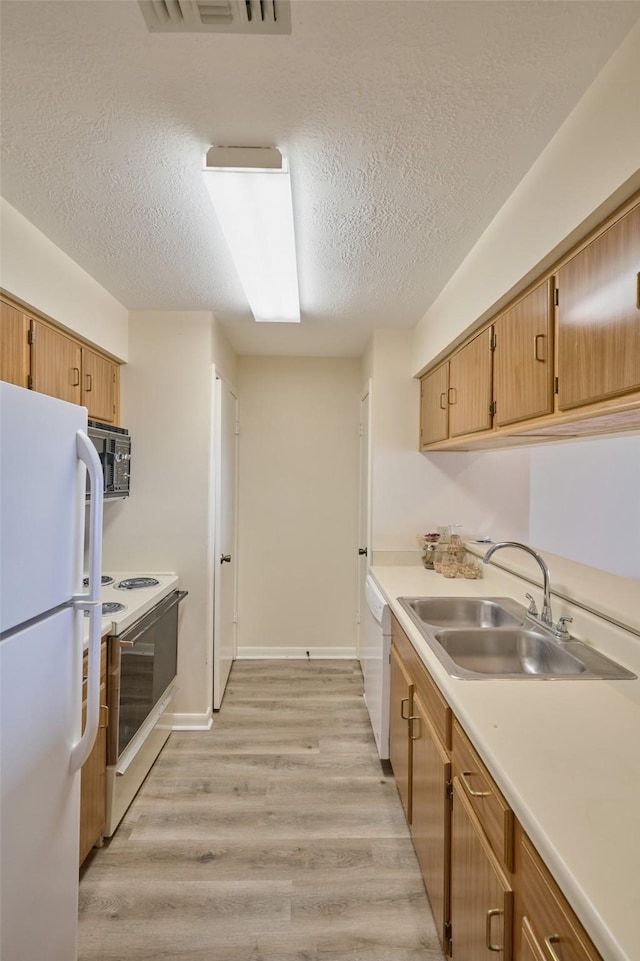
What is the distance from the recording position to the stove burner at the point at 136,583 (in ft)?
7.49

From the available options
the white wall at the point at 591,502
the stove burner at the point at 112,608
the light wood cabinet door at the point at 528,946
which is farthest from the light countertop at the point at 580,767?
the stove burner at the point at 112,608

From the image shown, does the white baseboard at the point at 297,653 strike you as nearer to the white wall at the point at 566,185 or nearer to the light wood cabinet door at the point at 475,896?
the light wood cabinet door at the point at 475,896

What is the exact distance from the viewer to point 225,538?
118 inches

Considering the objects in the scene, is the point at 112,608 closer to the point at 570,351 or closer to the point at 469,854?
the point at 469,854

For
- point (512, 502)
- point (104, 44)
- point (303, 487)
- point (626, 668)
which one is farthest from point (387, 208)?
point (303, 487)

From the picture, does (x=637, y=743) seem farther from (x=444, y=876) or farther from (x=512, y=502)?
(x=512, y=502)

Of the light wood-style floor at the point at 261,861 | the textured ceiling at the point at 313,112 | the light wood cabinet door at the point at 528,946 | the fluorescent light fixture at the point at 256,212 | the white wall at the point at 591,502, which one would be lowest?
the light wood-style floor at the point at 261,861

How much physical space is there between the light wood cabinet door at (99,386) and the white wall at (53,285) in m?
0.08

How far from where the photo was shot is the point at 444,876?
1.26 m

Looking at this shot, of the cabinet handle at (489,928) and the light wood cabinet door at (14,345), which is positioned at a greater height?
the light wood cabinet door at (14,345)

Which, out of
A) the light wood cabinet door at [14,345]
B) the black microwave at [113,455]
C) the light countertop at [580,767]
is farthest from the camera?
the black microwave at [113,455]

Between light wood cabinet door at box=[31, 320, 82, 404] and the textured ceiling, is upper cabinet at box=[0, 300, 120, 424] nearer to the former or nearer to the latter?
light wood cabinet door at box=[31, 320, 82, 404]

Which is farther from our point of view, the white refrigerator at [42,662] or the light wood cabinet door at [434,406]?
the light wood cabinet door at [434,406]

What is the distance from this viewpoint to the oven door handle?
179cm
